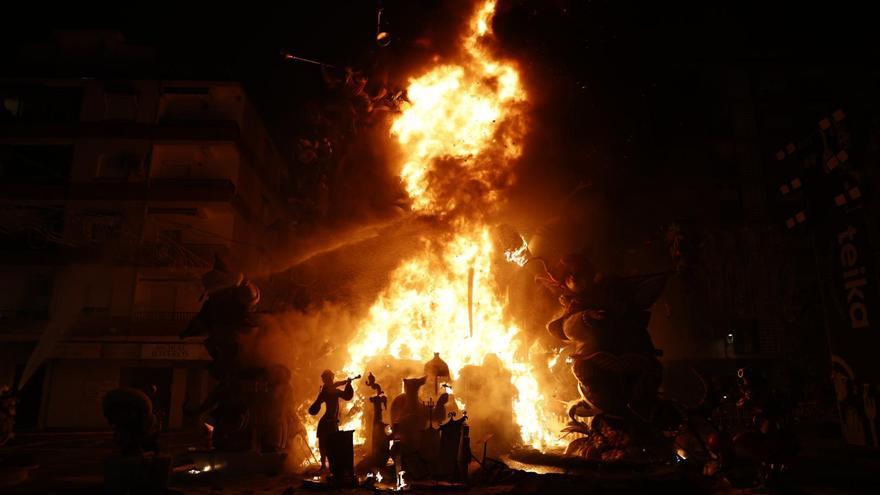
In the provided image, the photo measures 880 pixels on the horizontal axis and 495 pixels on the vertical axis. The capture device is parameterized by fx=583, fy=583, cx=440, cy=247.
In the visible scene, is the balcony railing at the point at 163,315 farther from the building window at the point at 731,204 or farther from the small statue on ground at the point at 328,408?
the building window at the point at 731,204

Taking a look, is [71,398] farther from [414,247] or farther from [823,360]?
[823,360]

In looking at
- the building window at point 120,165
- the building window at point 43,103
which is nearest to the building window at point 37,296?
the building window at point 120,165

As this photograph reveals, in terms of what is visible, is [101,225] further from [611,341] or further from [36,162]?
[611,341]

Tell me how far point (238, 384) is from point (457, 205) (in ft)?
28.0

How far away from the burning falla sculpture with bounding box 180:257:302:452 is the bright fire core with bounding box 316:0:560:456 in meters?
3.85

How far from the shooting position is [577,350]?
538 inches

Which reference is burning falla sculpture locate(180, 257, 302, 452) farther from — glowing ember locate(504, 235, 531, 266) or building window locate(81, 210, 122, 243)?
building window locate(81, 210, 122, 243)

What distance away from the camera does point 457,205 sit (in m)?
18.2

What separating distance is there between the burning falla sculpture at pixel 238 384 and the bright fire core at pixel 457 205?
3.85 m

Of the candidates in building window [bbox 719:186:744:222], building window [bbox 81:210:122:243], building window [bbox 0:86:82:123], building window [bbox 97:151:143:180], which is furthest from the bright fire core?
building window [bbox 0:86:82:123]

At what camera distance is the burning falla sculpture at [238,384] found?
1249 centimetres

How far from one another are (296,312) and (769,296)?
23702 mm

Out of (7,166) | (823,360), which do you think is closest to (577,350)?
(823,360)

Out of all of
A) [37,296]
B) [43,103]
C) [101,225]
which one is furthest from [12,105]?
[37,296]
